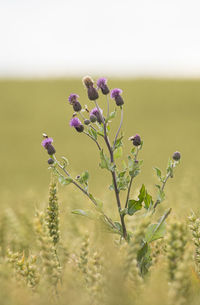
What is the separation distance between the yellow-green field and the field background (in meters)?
0.03

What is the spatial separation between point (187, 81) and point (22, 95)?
11.2m

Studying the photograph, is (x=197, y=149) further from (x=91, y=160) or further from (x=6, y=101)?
(x=6, y=101)

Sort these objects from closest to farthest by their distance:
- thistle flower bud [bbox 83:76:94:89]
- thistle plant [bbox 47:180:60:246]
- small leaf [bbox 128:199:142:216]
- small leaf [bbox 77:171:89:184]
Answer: thistle plant [bbox 47:180:60:246]
small leaf [bbox 128:199:142:216]
small leaf [bbox 77:171:89:184]
thistle flower bud [bbox 83:76:94:89]

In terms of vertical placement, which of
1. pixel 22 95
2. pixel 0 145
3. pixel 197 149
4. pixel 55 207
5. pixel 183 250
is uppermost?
pixel 22 95

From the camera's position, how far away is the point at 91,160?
14.7 meters

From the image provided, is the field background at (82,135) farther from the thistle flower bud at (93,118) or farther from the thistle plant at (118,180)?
the thistle flower bud at (93,118)

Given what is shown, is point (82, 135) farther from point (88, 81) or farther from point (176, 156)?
point (176, 156)

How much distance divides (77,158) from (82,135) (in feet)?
13.5

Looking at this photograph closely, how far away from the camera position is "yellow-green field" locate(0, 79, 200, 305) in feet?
4.80

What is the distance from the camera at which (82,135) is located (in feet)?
61.9

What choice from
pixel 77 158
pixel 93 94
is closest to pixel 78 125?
pixel 93 94

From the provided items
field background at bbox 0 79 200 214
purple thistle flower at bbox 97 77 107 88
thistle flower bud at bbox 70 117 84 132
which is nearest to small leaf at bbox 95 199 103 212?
thistle flower bud at bbox 70 117 84 132

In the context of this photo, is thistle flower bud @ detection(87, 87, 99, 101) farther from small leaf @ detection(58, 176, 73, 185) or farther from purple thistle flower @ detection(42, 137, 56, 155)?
small leaf @ detection(58, 176, 73, 185)

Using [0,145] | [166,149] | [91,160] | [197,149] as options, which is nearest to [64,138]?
[0,145]
